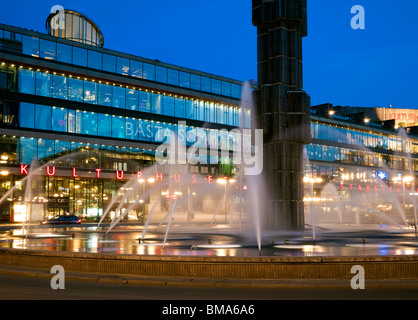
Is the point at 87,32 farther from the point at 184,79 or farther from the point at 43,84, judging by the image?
the point at 43,84

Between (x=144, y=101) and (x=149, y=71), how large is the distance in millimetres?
4664

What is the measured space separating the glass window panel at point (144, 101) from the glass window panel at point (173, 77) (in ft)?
15.2

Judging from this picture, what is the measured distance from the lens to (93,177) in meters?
65.9

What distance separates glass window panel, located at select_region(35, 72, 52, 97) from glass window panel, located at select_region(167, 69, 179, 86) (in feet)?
60.5

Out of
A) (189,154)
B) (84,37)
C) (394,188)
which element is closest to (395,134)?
(394,188)

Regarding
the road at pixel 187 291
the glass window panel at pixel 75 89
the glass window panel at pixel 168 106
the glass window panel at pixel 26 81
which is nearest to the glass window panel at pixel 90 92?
the glass window panel at pixel 75 89

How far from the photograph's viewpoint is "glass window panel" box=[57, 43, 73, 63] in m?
63.8

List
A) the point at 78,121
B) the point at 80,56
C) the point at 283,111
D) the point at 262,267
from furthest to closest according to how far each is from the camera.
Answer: the point at 80,56 → the point at 78,121 → the point at 283,111 → the point at 262,267

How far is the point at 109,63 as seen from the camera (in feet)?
225

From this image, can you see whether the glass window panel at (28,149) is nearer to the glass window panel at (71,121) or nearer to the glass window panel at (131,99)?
the glass window panel at (71,121)

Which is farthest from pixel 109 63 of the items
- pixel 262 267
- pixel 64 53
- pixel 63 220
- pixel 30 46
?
pixel 262 267

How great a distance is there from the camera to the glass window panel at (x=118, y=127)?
68000 mm

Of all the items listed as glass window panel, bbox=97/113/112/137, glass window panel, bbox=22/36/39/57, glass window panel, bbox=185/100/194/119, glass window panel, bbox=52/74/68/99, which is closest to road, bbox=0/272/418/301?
glass window panel, bbox=52/74/68/99
